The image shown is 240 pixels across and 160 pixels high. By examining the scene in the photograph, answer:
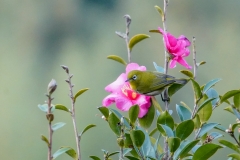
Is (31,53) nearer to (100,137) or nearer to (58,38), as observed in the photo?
(58,38)

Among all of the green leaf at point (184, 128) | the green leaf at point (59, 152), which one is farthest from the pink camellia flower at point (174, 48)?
the green leaf at point (59, 152)

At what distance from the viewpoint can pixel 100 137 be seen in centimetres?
208

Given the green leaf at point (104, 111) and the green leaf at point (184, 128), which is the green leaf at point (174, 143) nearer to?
the green leaf at point (184, 128)

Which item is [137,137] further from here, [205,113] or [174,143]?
[205,113]

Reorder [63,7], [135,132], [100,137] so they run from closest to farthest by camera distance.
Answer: [135,132] → [100,137] → [63,7]

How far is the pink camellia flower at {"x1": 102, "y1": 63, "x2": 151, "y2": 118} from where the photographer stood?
2.78 feet

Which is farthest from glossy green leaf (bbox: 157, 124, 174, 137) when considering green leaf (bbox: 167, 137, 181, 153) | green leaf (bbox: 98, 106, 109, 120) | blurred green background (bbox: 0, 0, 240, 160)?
blurred green background (bbox: 0, 0, 240, 160)

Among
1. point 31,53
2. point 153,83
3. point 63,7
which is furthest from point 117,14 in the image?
point 153,83

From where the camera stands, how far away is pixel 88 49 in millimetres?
2154

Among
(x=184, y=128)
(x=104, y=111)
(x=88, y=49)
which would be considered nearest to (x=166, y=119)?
(x=184, y=128)

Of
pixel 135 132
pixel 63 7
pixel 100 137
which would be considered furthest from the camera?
pixel 63 7

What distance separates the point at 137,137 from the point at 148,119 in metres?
0.12

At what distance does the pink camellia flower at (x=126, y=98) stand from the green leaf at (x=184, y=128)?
120mm

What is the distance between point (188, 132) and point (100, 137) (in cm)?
136
